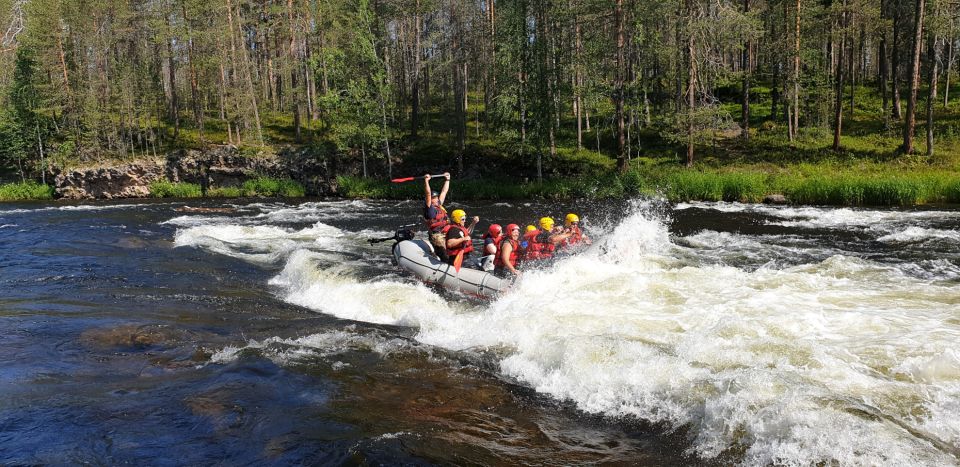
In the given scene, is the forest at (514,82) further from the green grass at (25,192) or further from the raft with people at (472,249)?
the raft with people at (472,249)

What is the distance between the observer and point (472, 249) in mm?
12164

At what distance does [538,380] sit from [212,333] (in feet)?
17.2

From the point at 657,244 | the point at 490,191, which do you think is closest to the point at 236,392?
the point at 657,244

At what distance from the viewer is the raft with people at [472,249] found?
1167 cm

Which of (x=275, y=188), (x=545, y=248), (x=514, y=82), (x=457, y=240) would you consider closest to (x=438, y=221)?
(x=457, y=240)

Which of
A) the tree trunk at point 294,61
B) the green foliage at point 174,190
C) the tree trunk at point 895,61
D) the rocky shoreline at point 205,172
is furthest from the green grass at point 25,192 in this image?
the tree trunk at point 895,61

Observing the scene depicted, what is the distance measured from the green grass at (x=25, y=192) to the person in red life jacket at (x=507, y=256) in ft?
123

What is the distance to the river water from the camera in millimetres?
5660

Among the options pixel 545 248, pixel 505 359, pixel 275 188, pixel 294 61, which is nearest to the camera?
pixel 505 359

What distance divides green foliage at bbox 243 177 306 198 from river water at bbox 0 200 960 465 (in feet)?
68.0

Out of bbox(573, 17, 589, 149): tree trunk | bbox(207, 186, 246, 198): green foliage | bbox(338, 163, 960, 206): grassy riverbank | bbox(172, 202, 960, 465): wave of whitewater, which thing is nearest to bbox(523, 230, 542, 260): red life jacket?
bbox(172, 202, 960, 465): wave of whitewater

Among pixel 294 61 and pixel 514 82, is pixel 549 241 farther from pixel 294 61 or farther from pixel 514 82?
pixel 294 61

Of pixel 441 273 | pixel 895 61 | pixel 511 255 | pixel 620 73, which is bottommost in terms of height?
pixel 441 273

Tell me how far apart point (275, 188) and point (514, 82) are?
15.7 metres
